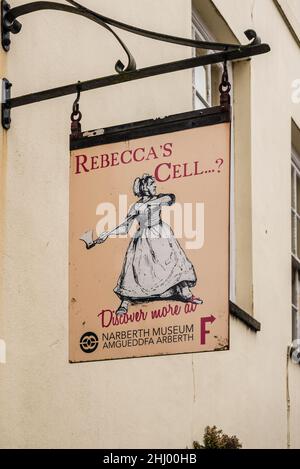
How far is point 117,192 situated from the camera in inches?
246

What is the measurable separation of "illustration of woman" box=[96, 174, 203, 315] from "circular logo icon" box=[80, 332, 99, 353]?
0.18 metres

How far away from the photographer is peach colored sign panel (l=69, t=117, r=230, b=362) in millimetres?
6031

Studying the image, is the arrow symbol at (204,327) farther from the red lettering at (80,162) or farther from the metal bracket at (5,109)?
the metal bracket at (5,109)

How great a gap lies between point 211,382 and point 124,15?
2608mm

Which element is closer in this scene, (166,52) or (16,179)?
(16,179)

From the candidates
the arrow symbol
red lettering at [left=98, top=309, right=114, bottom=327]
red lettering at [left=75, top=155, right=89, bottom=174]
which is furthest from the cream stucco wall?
the arrow symbol

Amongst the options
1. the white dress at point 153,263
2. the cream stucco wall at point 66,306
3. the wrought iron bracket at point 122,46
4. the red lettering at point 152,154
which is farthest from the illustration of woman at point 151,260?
the cream stucco wall at point 66,306

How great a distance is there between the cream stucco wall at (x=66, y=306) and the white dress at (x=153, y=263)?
0.77 m

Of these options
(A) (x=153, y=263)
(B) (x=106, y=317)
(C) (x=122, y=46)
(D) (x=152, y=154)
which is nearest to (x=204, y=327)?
(A) (x=153, y=263)

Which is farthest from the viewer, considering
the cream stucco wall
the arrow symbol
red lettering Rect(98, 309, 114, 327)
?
the cream stucco wall

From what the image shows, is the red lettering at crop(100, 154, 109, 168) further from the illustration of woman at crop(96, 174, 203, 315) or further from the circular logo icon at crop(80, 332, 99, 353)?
the circular logo icon at crop(80, 332, 99, 353)

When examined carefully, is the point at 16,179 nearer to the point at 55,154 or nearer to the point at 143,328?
the point at 55,154
